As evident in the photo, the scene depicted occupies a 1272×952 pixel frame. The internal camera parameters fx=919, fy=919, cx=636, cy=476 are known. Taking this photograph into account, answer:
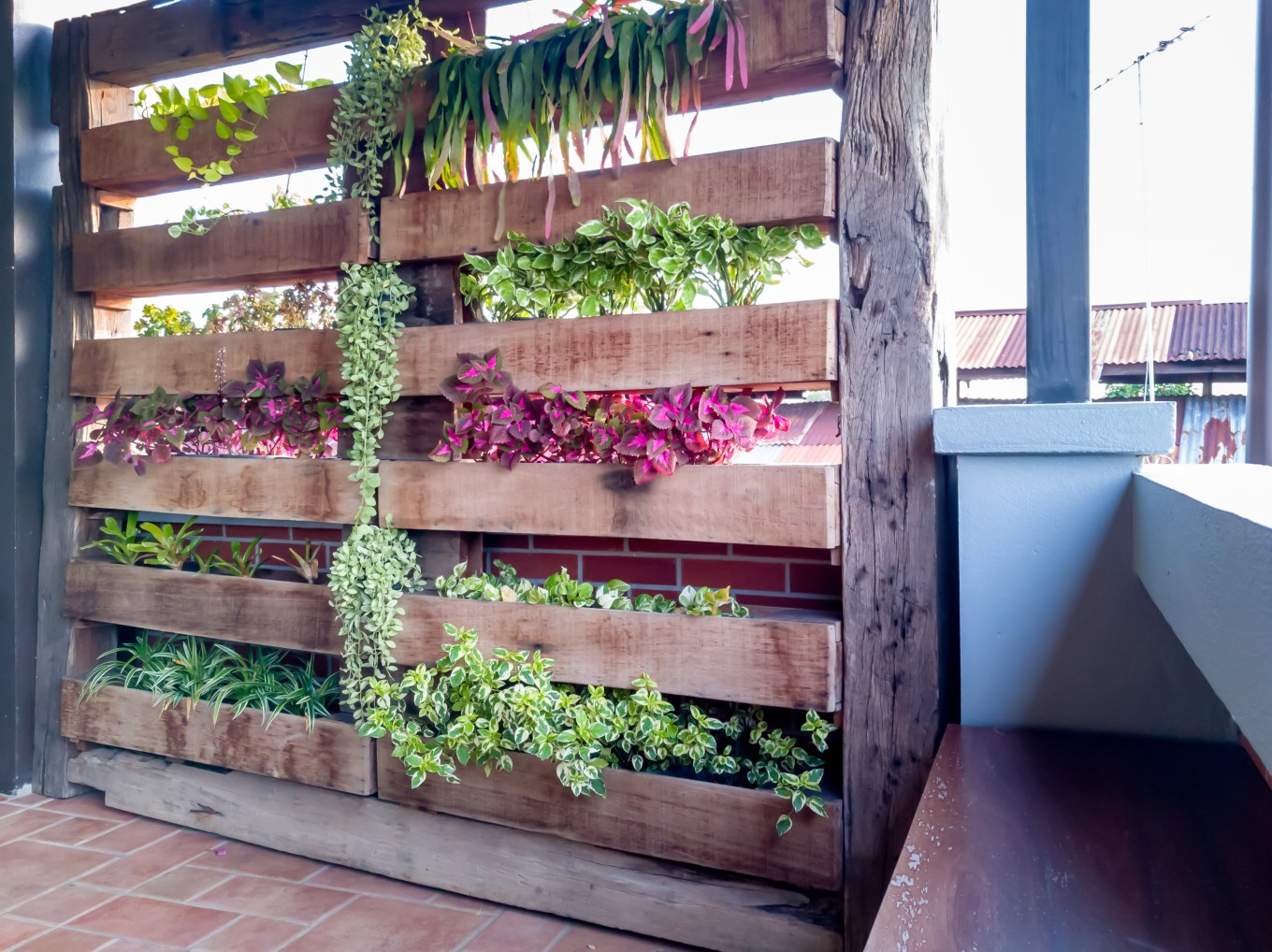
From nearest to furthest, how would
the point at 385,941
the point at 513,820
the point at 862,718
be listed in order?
the point at 862,718 < the point at 385,941 < the point at 513,820

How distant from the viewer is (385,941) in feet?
6.79

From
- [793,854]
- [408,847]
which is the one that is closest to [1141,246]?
[793,854]

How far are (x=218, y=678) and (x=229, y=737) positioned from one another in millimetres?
183

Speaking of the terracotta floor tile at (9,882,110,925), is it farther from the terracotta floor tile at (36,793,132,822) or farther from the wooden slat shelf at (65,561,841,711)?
the wooden slat shelf at (65,561,841,711)

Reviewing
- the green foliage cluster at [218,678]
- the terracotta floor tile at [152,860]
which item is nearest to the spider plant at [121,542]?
the green foliage cluster at [218,678]

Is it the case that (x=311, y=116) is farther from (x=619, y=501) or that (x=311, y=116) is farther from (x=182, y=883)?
(x=182, y=883)

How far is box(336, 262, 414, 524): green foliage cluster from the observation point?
235cm

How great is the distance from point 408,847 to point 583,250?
1574mm

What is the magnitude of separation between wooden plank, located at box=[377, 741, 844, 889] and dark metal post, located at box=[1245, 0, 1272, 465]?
1.13 m

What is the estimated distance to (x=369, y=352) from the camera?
2344mm

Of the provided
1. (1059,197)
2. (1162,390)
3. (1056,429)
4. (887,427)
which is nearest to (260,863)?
(887,427)

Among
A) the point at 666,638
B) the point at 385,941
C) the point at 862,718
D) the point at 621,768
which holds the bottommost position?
the point at 385,941

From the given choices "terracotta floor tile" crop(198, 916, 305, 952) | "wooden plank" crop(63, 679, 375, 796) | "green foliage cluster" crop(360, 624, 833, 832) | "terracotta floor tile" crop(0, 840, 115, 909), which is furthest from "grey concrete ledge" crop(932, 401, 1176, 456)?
"terracotta floor tile" crop(0, 840, 115, 909)

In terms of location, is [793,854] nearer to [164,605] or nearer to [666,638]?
[666,638]
